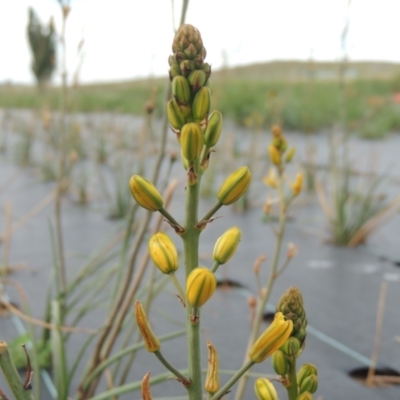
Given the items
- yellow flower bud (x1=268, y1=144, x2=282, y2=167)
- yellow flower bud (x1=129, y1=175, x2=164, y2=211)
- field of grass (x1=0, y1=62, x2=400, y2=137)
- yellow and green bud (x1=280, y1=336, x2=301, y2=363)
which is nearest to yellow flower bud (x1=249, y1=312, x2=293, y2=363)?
yellow and green bud (x1=280, y1=336, x2=301, y2=363)

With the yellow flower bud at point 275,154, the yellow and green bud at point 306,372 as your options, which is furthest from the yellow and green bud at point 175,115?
the yellow flower bud at point 275,154

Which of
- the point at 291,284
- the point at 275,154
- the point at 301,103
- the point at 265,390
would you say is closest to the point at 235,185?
the point at 265,390

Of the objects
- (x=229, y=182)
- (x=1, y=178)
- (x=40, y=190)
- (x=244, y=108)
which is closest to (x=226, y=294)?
(x=229, y=182)

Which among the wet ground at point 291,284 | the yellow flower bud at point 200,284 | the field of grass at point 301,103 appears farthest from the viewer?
the field of grass at point 301,103

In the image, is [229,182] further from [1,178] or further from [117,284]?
[1,178]

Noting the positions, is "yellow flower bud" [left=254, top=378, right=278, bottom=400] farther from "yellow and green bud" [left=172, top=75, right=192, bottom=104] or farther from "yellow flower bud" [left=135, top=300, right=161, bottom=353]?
"yellow and green bud" [left=172, top=75, right=192, bottom=104]

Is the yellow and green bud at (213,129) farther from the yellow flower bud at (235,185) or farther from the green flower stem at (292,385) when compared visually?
the green flower stem at (292,385)

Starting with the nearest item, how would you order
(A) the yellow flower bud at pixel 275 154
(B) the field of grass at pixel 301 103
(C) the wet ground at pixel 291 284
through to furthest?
(A) the yellow flower bud at pixel 275 154 → (C) the wet ground at pixel 291 284 → (B) the field of grass at pixel 301 103
